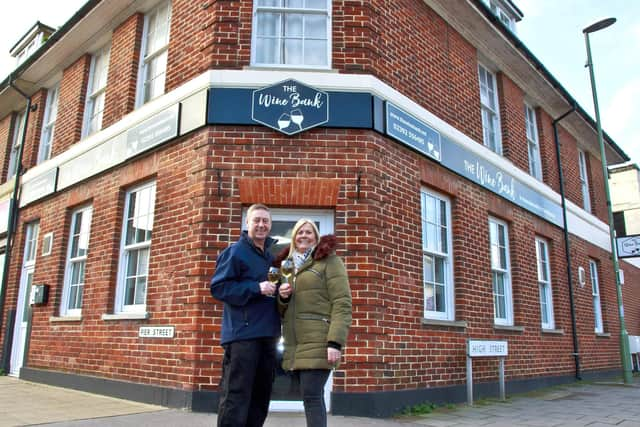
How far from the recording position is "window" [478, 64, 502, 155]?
32.4 ft

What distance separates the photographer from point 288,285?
3301 mm

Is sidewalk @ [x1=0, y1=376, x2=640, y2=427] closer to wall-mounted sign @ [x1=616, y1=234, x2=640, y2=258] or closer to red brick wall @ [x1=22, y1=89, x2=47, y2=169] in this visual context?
wall-mounted sign @ [x1=616, y1=234, x2=640, y2=258]

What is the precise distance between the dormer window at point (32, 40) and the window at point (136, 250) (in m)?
7.98

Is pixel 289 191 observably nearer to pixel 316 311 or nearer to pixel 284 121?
pixel 284 121

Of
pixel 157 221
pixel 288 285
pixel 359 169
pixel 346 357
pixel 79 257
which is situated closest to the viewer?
pixel 288 285

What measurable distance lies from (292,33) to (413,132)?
2.21 m

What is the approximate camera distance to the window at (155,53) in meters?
8.25

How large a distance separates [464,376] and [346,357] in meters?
2.48

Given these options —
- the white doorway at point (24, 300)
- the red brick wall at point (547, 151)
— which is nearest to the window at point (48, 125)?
the white doorway at point (24, 300)

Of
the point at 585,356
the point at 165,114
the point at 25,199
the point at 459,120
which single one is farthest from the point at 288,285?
the point at 585,356

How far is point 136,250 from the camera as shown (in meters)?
7.56

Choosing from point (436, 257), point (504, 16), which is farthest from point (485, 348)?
point (504, 16)

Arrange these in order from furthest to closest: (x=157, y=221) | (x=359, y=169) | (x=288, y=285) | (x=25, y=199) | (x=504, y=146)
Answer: (x=25, y=199) → (x=504, y=146) → (x=157, y=221) → (x=359, y=169) → (x=288, y=285)

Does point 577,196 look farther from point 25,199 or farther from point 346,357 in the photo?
point 25,199
